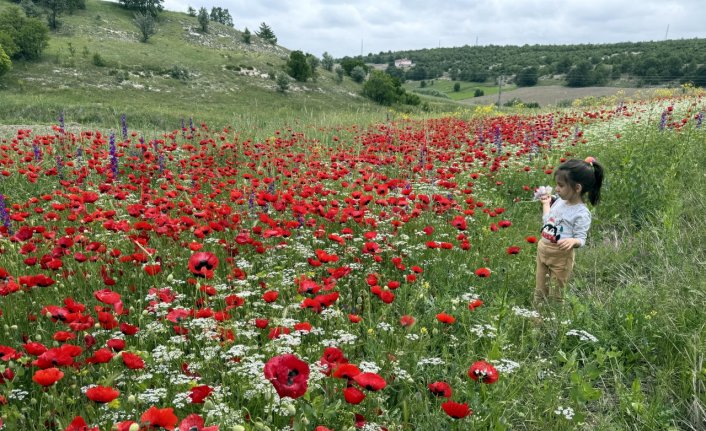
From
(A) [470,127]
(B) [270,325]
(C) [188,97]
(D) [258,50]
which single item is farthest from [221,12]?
(B) [270,325]

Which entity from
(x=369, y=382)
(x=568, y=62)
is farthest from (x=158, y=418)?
(x=568, y=62)

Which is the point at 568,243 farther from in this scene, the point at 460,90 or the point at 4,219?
the point at 460,90

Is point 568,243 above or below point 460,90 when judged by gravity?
below

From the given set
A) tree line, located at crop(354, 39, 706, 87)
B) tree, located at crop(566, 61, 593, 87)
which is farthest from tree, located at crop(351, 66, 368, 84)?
tree, located at crop(566, 61, 593, 87)

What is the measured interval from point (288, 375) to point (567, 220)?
3043 millimetres

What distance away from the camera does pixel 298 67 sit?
144ft

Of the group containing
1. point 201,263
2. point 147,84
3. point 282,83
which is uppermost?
point 282,83

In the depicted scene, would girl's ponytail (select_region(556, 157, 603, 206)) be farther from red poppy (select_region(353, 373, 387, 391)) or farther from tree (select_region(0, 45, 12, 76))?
tree (select_region(0, 45, 12, 76))

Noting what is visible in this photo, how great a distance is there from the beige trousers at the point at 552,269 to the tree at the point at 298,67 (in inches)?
1697

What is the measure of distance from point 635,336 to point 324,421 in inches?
80.3

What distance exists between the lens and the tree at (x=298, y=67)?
43625mm

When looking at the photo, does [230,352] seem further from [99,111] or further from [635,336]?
[99,111]

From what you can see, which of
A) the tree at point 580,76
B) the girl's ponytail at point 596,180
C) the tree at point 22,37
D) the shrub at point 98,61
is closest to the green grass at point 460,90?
the tree at point 580,76

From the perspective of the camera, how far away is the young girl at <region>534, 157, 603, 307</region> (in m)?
3.56
